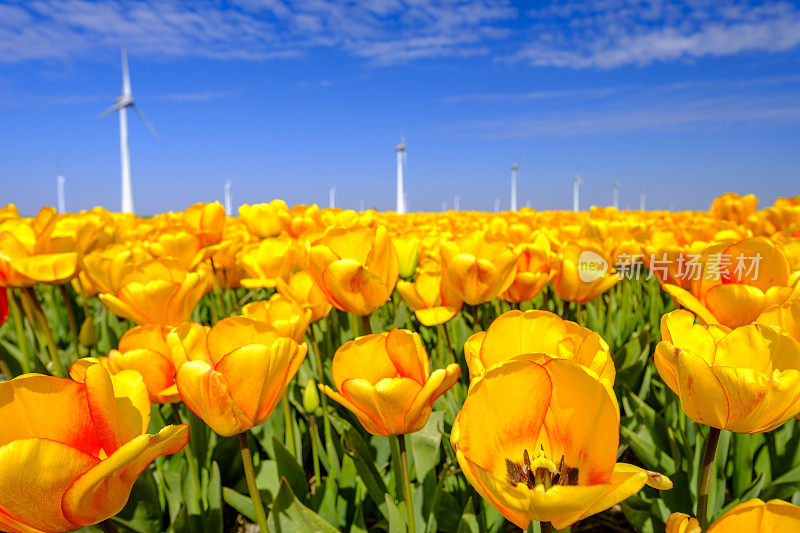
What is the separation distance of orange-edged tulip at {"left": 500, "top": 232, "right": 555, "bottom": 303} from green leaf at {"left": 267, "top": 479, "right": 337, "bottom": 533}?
1.21m

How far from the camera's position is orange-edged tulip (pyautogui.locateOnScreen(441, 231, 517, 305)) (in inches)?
72.9

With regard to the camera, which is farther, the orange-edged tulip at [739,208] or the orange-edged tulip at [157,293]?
the orange-edged tulip at [739,208]

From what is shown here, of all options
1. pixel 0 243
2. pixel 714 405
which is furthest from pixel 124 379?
pixel 0 243

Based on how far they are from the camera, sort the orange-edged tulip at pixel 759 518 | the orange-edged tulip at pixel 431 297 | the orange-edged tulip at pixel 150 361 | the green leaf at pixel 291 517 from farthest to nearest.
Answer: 1. the orange-edged tulip at pixel 431 297
2. the green leaf at pixel 291 517
3. the orange-edged tulip at pixel 150 361
4. the orange-edged tulip at pixel 759 518

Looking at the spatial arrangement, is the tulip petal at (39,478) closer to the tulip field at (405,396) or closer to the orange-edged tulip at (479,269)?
the tulip field at (405,396)

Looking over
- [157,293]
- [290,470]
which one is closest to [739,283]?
[290,470]

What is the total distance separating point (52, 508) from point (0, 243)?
1.86 meters

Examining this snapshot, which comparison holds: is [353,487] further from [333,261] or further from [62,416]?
[62,416]

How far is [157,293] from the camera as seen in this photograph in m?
1.81

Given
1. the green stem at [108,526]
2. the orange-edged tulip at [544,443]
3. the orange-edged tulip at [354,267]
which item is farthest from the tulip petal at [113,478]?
the orange-edged tulip at [354,267]

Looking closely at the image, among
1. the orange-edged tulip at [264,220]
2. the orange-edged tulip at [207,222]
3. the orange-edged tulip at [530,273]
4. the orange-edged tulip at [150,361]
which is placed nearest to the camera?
the orange-edged tulip at [150,361]

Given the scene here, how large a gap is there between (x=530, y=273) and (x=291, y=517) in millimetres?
1343

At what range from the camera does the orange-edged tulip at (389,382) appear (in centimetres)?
104

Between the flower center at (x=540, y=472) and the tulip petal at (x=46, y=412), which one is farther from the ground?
the tulip petal at (x=46, y=412)
